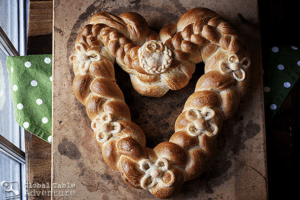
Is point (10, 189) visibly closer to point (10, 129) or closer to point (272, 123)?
point (10, 129)

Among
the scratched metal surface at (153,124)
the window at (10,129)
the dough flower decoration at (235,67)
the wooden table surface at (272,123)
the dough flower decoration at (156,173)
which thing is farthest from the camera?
the wooden table surface at (272,123)

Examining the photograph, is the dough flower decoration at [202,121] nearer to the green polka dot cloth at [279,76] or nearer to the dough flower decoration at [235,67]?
the dough flower decoration at [235,67]

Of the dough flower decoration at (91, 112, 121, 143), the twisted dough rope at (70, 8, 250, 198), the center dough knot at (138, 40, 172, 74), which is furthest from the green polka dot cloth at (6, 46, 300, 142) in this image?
the center dough knot at (138, 40, 172, 74)

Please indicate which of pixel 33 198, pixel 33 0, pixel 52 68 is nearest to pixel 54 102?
pixel 52 68

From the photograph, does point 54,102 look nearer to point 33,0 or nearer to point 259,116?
point 33,0

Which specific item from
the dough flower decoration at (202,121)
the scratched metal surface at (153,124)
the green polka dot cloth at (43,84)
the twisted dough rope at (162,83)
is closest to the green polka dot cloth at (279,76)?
the green polka dot cloth at (43,84)

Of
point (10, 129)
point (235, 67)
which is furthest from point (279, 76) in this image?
point (10, 129)

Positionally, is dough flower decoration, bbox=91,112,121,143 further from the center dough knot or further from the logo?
the logo
